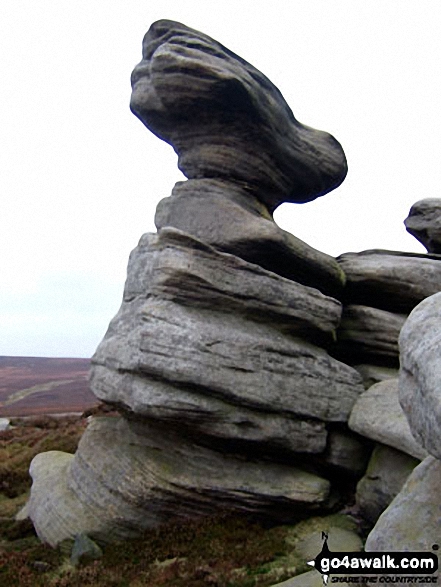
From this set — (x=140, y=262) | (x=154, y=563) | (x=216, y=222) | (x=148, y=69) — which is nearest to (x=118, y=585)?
(x=154, y=563)

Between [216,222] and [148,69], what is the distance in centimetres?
925

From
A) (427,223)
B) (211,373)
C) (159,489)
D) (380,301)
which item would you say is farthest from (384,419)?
(427,223)

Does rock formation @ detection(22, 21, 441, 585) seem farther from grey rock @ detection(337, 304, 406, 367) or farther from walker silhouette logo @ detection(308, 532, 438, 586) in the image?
walker silhouette logo @ detection(308, 532, 438, 586)

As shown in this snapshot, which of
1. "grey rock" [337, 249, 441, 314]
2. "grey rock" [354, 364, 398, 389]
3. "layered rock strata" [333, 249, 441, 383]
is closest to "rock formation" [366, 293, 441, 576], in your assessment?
"grey rock" [354, 364, 398, 389]

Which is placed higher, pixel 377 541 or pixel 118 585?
pixel 377 541

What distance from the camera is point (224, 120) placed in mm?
23156

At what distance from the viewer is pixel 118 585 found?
47.5 ft

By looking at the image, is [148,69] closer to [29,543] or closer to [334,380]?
[334,380]

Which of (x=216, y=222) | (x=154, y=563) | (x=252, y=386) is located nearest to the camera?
(x=154, y=563)

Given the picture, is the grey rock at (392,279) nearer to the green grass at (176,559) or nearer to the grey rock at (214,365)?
the grey rock at (214,365)

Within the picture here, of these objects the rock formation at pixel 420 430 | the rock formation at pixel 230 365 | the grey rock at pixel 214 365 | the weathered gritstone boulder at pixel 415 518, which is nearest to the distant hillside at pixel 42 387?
the rock formation at pixel 230 365

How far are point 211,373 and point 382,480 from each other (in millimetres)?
7388

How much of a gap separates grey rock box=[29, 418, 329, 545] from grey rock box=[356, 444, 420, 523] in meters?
1.47

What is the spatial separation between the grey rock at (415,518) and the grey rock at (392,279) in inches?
430
